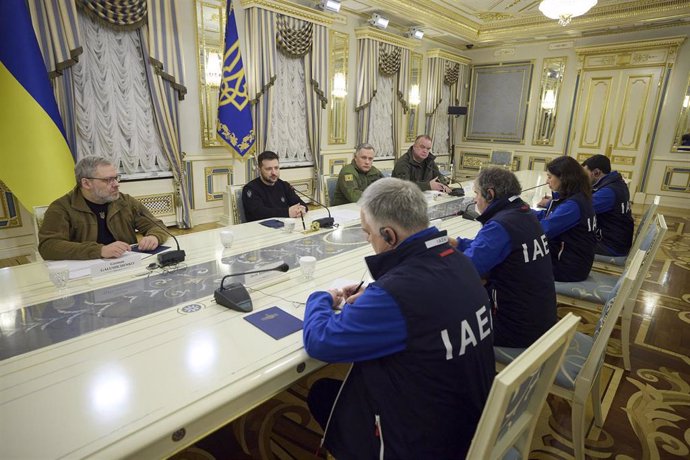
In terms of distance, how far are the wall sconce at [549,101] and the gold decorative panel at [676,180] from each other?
218cm

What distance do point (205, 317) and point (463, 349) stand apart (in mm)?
799

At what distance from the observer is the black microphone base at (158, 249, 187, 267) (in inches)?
65.1

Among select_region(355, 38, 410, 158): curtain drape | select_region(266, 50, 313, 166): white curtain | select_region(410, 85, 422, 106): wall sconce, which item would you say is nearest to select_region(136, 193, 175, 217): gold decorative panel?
select_region(266, 50, 313, 166): white curtain

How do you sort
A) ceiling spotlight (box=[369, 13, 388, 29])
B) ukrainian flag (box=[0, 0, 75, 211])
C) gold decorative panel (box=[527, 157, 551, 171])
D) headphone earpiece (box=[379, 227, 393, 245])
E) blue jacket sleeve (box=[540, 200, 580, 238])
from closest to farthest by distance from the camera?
headphone earpiece (box=[379, 227, 393, 245])
blue jacket sleeve (box=[540, 200, 580, 238])
ukrainian flag (box=[0, 0, 75, 211])
ceiling spotlight (box=[369, 13, 388, 29])
gold decorative panel (box=[527, 157, 551, 171])

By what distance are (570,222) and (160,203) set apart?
13.2 ft

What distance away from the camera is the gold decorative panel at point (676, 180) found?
21.3ft

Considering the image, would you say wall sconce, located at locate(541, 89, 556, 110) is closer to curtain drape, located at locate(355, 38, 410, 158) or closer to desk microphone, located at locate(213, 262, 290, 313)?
curtain drape, located at locate(355, 38, 410, 158)

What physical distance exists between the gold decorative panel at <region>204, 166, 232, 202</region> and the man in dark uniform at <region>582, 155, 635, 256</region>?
3.84 meters

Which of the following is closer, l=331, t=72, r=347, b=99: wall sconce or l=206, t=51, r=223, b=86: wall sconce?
l=206, t=51, r=223, b=86: wall sconce

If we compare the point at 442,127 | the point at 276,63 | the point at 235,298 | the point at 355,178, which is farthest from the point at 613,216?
the point at 442,127

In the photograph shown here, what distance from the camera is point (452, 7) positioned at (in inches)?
247

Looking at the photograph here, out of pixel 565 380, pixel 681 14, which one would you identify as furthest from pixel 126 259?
pixel 681 14

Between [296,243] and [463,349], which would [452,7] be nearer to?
[296,243]

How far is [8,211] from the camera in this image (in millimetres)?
3463
